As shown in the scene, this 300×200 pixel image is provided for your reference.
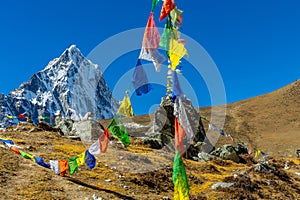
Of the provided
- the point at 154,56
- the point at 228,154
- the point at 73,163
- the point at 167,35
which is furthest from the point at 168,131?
the point at 167,35

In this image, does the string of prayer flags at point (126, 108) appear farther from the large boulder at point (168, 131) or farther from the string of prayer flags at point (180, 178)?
the large boulder at point (168, 131)

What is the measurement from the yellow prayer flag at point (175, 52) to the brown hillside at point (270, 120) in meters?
64.4

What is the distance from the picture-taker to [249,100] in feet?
477

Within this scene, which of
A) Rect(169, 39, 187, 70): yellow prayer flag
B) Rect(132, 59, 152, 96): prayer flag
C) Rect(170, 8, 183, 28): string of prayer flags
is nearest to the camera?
Rect(169, 39, 187, 70): yellow prayer flag

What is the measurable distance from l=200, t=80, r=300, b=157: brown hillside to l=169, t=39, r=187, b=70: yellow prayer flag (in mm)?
64415

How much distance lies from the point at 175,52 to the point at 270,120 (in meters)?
108

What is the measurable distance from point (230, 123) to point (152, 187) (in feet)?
319

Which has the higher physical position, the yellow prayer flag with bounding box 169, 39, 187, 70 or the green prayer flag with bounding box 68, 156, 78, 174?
the yellow prayer flag with bounding box 169, 39, 187, 70

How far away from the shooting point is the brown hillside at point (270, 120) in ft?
276

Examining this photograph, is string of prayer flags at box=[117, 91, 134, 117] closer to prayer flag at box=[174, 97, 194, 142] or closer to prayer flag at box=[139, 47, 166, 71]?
prayer flag at box=[139, 47, 166, 71]

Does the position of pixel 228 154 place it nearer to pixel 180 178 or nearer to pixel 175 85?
pixel 180 178

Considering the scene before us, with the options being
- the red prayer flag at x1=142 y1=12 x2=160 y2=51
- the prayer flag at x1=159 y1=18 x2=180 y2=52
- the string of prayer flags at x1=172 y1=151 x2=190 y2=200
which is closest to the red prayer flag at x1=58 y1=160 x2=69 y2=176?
the string of prayer flags at x1=172 y1=151 x2=190 y2=200

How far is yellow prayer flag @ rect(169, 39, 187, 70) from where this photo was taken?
11664mm

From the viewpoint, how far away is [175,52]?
38.8ft
